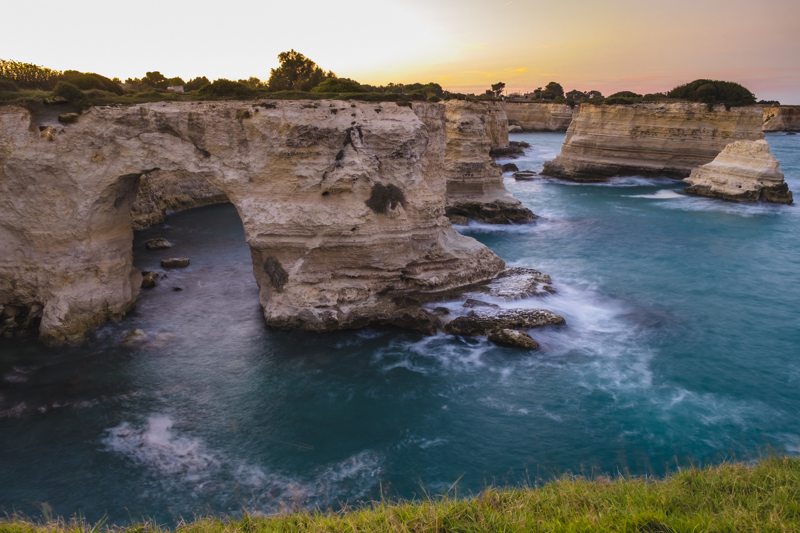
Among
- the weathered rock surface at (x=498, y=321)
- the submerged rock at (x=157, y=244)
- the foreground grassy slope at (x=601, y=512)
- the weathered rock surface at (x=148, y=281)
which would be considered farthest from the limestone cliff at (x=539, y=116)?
the foreground grassy slope at (x=601, y=512)

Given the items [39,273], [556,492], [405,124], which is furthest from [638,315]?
[39,273]

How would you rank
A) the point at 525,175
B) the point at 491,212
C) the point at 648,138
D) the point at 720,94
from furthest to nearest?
Result: the point at 525,175, the point at 648,138, the point at 720,94, the point at 491,212

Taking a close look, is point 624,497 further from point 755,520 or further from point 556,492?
point 755,520

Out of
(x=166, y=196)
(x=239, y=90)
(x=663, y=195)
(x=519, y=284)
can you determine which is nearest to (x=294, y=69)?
(x=166, y=196)

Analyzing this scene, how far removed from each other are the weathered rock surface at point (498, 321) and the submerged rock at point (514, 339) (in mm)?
598

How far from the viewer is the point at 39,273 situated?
21.5m

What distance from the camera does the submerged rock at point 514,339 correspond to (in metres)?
21.0

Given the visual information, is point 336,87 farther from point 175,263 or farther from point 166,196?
point 166,196

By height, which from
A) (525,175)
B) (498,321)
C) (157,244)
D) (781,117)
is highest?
(781,117)

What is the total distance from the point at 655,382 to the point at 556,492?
12.2 meters

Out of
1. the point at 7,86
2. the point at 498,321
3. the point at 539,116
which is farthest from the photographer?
the point at 539,116

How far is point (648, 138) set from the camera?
62.7 meters

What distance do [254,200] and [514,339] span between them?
492 inches

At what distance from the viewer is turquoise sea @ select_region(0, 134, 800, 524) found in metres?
14.2
